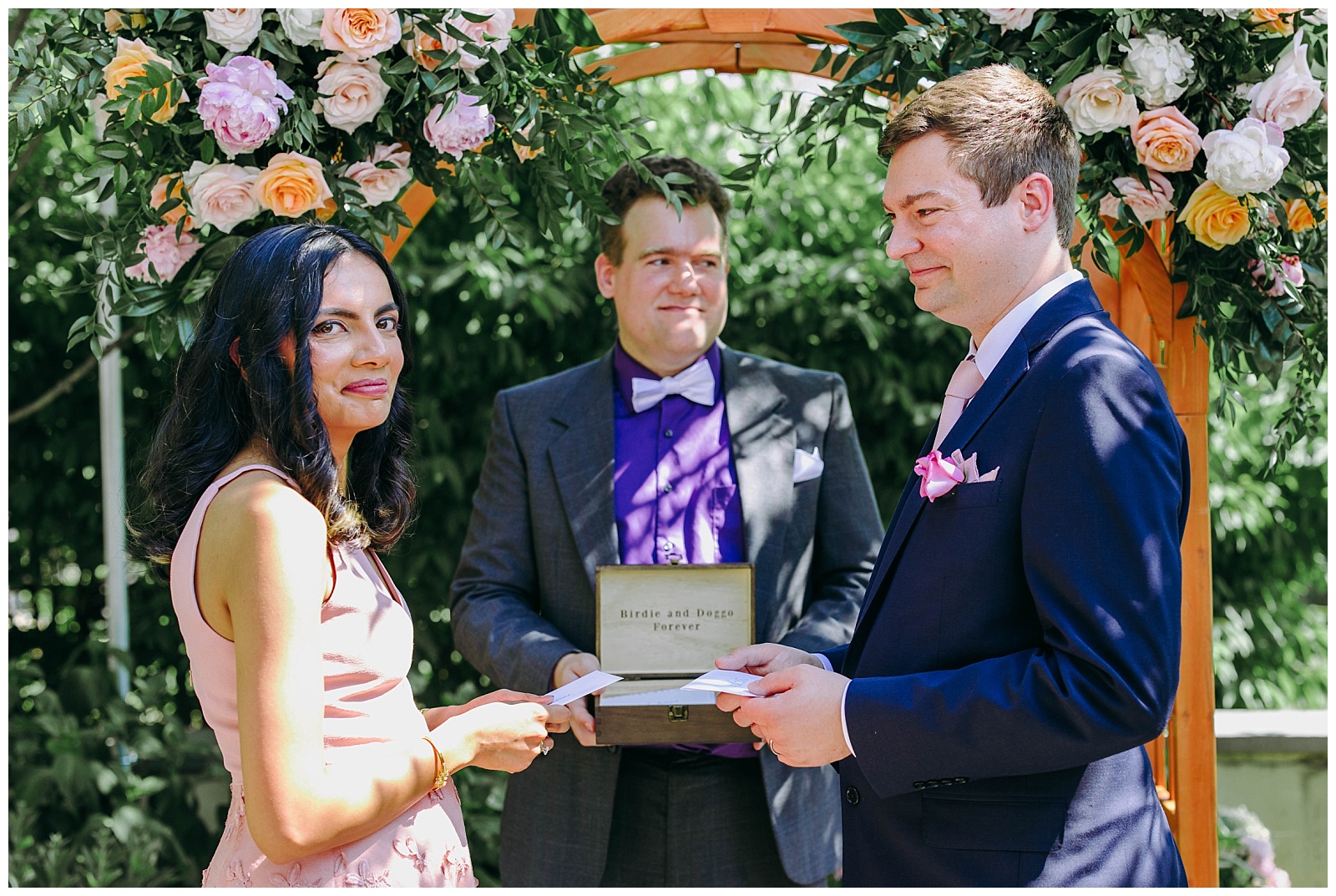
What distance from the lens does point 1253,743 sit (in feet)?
14.4

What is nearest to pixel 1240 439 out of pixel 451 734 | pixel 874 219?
pixel 874 219

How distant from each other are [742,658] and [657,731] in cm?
28

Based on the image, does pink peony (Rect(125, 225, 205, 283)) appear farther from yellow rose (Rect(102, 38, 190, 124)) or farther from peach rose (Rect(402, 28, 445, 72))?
peach rose (Rect(402, 28, 445, 72))

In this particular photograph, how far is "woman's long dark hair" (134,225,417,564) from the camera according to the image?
2.05 metres

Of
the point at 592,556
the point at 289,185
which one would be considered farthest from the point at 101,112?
the point at 592,556

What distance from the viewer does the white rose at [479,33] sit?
→ 2.67m

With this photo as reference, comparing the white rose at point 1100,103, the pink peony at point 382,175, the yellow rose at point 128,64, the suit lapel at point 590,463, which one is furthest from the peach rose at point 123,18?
the white rose at point 1100,103

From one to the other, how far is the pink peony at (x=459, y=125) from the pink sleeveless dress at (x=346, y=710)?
41.2 inches

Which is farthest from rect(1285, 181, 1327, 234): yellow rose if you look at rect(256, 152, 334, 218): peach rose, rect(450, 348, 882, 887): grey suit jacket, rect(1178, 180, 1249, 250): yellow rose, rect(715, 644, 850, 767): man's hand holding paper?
rect(256, 152, 334, 218): peach rose

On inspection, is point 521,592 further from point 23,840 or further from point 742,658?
point 23,840

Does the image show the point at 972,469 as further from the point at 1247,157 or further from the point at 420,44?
the point at 420,44

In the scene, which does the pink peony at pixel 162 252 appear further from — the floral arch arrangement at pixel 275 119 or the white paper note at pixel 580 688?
the white paper note at pixel 580 688

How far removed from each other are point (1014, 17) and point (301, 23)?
1.59 meters

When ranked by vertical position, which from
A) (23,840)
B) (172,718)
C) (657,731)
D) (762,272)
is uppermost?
(762,272)
